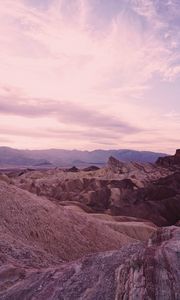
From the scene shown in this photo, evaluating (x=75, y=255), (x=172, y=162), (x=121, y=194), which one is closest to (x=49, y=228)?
(x=75, y=255)

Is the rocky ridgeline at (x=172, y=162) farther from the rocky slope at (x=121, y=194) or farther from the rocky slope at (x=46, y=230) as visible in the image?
the rocky slope at (x=46, y=230)

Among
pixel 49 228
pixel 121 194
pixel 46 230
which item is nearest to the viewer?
pixel 46 230

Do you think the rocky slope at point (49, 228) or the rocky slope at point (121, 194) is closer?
the rocky slope at point (49, 228)

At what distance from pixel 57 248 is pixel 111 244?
7.30 ft

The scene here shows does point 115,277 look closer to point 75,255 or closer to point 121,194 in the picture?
point 75,255

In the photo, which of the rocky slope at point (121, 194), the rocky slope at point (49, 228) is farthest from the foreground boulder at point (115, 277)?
the rocky slope at point (121, 194)

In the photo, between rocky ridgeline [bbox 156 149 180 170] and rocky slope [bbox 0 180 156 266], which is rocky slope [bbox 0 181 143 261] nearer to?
rocky slope [bbox 0 180 156 266]

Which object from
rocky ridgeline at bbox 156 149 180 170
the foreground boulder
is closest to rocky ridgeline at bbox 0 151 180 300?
the foreground boulder

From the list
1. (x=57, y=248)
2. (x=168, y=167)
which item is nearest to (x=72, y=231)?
(x=57, y=248)

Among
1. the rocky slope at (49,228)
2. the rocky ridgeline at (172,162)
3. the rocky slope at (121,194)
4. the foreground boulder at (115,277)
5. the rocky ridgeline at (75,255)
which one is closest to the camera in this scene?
the foreground boulder at (115,277)

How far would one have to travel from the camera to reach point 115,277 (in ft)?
21.7

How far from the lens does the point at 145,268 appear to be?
21.1 ft

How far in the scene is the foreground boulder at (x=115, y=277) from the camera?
6.21 meters

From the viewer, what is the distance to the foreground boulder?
621 cm
